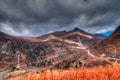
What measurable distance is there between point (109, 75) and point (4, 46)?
16537cm

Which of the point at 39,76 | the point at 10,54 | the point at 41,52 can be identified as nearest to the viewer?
the point at 39,76

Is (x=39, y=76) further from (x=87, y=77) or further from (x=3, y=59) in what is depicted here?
(x=3, y=59)

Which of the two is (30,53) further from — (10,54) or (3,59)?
(3,59)

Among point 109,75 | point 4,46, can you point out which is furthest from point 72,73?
point 4,46

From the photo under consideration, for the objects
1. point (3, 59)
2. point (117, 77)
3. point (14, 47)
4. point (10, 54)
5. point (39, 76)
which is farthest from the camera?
point (14, 47)

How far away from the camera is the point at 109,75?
336 inches

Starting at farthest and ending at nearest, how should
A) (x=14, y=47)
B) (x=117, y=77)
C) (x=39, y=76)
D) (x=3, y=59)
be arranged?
(x=14, y=47)
(x=3, y=59)
(x=39, y=76)
(x=117, y=77)

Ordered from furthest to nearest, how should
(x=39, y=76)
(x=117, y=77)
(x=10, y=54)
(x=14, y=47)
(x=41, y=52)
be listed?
(x=41, y=52)
(x=14, y=47)
(x=10, y=54)
(x=39, y=76)
(x=117, y=77)

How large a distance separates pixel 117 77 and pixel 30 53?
172 metres

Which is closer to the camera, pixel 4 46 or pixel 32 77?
pixel 32 77

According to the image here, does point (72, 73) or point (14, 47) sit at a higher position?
point (14, 47)

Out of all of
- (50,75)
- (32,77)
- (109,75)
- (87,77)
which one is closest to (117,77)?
Answer: (109,75)

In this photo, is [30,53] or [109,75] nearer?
[109,75]

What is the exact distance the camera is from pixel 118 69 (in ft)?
28.7
